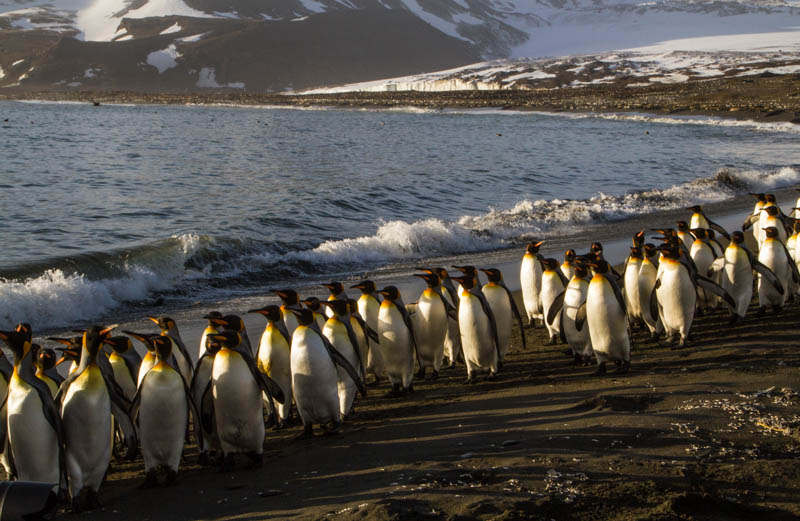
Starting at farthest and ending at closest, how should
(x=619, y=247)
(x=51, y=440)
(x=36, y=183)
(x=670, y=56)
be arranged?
(x=670, y=56)
(x=36, y=183)
(x=619, y=247)
(x=51, y=440)

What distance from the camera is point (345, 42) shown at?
149625 millimetres

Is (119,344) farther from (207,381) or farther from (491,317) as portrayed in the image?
(491,317)

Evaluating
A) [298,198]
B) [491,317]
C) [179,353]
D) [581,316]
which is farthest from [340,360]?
[298,198]

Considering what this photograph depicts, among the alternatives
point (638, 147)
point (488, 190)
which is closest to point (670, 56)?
point (638, 147)

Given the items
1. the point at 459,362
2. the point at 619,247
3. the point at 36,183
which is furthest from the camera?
the point at 36,183

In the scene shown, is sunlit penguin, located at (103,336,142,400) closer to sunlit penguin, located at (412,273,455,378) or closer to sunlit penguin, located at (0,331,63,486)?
sunlit penguin, located at (0,331,63,486)

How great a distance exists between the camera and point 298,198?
1719cm

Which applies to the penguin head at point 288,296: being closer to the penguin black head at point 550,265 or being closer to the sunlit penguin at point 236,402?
the sunlit penguin at point 236,402

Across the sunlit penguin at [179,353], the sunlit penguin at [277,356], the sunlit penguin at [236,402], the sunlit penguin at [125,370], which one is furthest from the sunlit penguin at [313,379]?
the sunlit penguin at [125,370]

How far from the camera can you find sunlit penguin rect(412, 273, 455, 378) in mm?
6703

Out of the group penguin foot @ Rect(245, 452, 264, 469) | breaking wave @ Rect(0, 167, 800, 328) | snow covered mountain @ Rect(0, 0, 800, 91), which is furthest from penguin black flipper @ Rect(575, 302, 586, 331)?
→ snow covered mountain @ Rect(0, 0, 800, 91)

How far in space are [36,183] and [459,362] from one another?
15.5 metres

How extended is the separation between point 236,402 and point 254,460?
0.36 meters

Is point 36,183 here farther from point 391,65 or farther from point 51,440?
point 391,65
